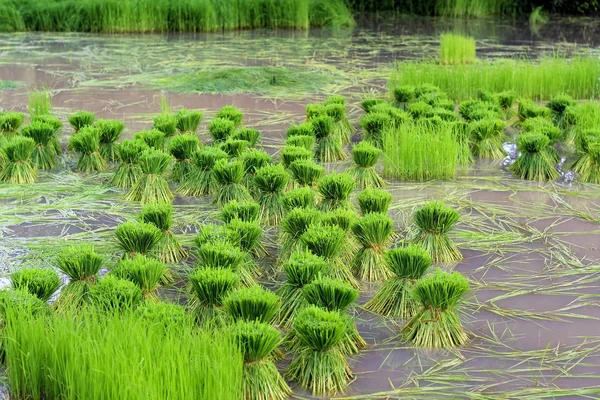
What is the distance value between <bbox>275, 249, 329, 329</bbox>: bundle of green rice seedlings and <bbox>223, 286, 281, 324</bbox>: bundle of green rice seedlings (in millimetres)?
245

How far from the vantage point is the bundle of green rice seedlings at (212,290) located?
3.24 metres

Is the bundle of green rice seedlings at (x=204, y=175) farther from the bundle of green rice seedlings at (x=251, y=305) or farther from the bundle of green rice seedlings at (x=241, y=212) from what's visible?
the bundle of green rice seedlings at (x=251, y=305)

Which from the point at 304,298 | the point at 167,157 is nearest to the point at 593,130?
the point at 167,157

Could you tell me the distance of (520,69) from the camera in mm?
7504

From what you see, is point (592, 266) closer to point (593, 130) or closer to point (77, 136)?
point (593, 130)

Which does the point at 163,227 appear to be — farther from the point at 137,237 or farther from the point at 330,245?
the point at 330,245

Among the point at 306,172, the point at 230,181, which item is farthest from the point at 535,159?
the point at 230,181

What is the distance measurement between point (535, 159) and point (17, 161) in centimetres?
285

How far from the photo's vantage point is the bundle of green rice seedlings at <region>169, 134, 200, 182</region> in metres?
5.11

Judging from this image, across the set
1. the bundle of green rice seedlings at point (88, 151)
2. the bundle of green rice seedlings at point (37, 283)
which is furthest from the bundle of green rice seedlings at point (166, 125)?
the bundle of green rice seedlings at point (37, 283)

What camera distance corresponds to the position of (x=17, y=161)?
512cm

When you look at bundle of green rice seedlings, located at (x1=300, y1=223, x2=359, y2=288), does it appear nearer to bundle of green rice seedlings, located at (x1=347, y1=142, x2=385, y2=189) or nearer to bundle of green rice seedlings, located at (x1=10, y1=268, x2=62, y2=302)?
bundle of green rice seedlings, located at (x1=10, y1=268, x2=62, y2=302)

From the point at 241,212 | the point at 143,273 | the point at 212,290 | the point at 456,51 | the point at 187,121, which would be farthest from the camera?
the point at 456,51

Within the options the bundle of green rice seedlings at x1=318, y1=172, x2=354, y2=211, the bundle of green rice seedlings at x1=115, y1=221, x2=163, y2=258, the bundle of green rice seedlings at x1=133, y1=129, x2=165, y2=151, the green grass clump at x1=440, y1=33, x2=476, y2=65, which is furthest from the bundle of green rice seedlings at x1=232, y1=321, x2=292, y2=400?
the green grass clump at x1=440, y1=33, x2=476, y2=65
